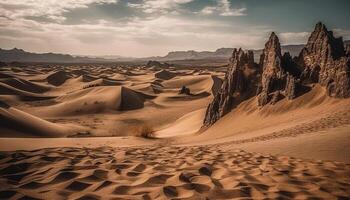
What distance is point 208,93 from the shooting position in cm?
4338

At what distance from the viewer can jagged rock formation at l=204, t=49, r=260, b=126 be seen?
1805 cm

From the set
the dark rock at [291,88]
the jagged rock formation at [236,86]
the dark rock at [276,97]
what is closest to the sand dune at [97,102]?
the jagged rock formation at [236,86]

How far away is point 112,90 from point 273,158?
109ft

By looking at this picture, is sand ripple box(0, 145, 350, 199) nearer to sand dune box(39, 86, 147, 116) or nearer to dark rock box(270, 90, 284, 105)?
dark rock box(270, 90, 284, 105)

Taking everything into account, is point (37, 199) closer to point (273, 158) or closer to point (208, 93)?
point (273, 158)

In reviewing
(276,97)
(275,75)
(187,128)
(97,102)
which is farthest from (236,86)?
(97,102)

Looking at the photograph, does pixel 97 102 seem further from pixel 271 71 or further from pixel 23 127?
pixel 271 71

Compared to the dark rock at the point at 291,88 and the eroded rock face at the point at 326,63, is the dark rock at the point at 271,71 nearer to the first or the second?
the dark rock at the point at 291,88

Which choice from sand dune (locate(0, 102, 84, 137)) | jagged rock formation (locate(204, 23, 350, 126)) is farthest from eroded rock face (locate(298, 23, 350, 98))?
sand dune (locate(0, 102, 84, 137))

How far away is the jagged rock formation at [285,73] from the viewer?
14354 millimetres

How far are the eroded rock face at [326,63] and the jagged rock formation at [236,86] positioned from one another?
2.87 metres

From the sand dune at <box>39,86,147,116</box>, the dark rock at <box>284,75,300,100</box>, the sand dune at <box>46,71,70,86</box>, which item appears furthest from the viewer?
the sand dune at <box>46,71,70,86</box>

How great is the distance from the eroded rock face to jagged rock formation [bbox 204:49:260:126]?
9.40 feet

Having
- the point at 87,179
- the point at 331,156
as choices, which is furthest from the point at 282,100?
the point at 87,179
